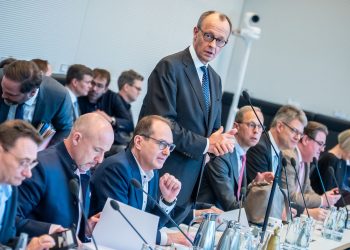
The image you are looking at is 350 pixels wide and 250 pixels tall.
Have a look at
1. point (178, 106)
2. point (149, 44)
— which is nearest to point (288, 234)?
point (178, 106)

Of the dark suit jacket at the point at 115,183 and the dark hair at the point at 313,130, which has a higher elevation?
the dark hair at the point at 313,130

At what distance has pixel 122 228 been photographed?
257 centimetres

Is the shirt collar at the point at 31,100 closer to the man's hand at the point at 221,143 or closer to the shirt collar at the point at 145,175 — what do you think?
the shirt collar at the point at 145,175

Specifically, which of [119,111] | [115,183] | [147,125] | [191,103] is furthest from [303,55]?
[115,183]

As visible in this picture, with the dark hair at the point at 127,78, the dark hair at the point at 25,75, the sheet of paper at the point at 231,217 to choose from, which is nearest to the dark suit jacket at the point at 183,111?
the sheet of paper at the point at 231,217

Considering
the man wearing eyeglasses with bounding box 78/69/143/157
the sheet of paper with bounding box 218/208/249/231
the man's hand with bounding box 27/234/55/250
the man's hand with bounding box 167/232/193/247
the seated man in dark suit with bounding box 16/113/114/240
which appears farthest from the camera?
the man wearing eyeglasses with bounding box 78/69/143/157

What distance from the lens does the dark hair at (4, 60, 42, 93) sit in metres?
3.44

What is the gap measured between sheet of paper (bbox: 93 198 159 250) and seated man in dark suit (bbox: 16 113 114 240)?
0.39 ft

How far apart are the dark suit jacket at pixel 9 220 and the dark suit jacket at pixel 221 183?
1792mm

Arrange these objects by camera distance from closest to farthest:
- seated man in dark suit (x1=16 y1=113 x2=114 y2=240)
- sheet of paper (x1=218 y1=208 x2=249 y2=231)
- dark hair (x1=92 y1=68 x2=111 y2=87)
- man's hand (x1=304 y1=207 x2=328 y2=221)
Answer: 1. seated man in dark suit (x1=16 y1=113 x2=114 y2=240)
2. sheet of paper (x1=218 y1=208 x2=249 y2=231)
3. man's hand (x1=304 y1=207 x2=328 y2=221)
4. dark hair (x1=92 y1=68 x2=111 y2=87)

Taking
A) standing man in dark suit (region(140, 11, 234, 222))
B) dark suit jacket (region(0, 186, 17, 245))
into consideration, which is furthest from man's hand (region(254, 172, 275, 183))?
dark suit jacket (region(0, 186, 17, 245))

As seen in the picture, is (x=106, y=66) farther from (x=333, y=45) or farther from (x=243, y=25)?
(x=333, y=45)

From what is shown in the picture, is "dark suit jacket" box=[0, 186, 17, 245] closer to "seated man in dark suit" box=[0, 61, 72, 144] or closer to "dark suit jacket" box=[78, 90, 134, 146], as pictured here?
"seated man in dark suit" box=[0, 61, 72, 144]

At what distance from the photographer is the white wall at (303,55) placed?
8742 millimetres
